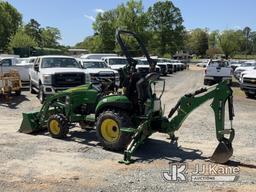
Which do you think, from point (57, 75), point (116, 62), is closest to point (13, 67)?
point (57, 75)

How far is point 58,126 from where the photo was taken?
1026cm

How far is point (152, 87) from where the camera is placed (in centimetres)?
942

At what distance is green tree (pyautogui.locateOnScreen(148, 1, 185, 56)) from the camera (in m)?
82.8

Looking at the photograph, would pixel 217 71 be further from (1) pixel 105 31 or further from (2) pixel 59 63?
(1) pixel 105 31

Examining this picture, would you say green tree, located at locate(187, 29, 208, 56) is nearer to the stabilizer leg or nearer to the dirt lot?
the dirt lot

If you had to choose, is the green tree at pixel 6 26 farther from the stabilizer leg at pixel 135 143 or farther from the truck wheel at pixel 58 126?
the stabilizer leg at pixel 135 143

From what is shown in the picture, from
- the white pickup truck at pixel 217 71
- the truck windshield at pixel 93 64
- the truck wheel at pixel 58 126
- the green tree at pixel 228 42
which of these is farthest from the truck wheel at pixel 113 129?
the green tree at pixel 228 42

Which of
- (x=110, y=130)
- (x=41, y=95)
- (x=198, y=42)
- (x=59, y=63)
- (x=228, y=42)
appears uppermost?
(x=198, y=42)

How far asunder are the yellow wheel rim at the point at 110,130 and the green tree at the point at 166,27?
7280 centimetres

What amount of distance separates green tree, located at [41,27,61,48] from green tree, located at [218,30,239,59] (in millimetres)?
44279

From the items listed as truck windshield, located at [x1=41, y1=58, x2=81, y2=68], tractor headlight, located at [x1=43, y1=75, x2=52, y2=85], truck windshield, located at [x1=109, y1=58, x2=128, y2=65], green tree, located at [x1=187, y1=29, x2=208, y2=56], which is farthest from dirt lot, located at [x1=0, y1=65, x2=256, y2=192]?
green tree, located at [x1=187, y1=29, x2=208, y2=56]

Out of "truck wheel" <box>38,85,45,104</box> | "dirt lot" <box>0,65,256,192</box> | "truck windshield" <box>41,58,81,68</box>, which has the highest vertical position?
"truck windshield" <box>41,58,81,68</box>

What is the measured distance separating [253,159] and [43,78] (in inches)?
449

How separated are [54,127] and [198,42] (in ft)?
425
